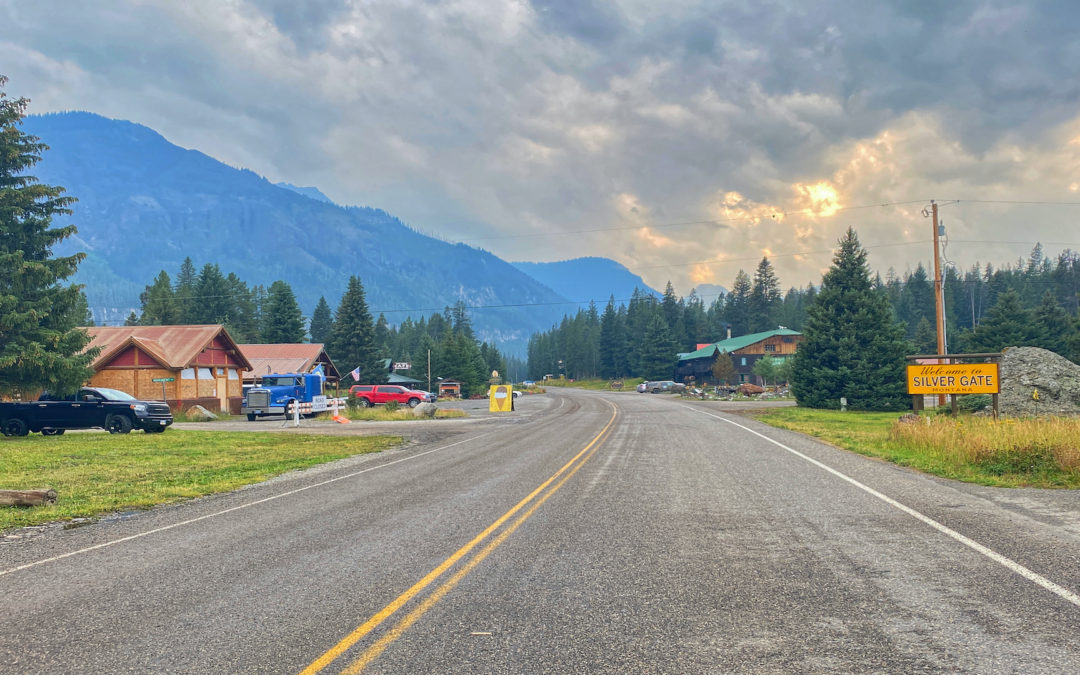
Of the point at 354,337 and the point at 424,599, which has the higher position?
the point at 354,337

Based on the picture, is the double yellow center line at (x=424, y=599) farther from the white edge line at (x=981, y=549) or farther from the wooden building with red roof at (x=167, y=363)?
the wooden building with red roof at (x=167, y=363)

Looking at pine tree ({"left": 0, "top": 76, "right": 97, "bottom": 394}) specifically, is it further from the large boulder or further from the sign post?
the large boulder

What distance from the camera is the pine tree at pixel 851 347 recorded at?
4181cm

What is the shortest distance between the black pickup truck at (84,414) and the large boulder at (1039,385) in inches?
1374

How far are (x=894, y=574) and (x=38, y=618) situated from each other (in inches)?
299

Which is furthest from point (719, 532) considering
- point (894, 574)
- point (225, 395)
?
point (225, 395)

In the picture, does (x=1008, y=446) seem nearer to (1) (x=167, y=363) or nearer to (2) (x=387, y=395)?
(1) (x=167, y=363)

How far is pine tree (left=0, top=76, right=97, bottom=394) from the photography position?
1006 inches

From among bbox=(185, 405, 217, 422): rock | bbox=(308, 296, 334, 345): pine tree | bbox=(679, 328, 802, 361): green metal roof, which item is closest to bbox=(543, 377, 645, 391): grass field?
bbox=(679, 328, 802, 361): green metal roof

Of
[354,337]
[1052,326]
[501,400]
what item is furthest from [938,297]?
Answer: [354,337]

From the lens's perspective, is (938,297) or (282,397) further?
(282,397)

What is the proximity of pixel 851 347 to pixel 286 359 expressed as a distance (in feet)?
164

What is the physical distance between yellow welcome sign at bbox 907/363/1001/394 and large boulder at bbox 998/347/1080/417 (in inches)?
243

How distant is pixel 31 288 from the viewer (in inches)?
1064
